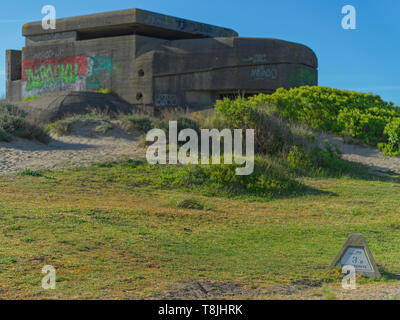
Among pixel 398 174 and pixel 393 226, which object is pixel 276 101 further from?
pixel 393 226

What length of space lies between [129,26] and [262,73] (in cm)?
668

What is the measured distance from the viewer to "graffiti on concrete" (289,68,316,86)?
22.1 metres

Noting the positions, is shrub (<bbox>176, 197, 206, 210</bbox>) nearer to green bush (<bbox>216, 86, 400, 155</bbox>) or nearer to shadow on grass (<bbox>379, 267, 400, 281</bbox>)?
shadow on grass (<bbox>379, 267, 400, 281</bbox>)

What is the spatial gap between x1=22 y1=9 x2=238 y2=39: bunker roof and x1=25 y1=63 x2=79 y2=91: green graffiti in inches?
67.5

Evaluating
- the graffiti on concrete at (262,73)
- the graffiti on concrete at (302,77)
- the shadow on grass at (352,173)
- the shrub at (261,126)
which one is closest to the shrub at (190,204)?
the shadow on grass at (352,173)

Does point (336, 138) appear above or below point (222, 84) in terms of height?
below

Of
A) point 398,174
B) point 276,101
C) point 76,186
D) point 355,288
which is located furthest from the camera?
point 276,101

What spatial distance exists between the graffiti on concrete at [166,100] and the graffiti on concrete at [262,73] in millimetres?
3515

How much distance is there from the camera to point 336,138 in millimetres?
18406

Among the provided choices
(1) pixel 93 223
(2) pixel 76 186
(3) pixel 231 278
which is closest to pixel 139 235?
(1) pixel 93 223

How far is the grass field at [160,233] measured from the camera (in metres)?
5.11

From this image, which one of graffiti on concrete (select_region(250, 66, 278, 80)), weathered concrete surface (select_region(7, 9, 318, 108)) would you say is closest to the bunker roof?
weathered concrete surface (select_region(7, 9, 318, 108))

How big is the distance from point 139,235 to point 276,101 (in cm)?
1193

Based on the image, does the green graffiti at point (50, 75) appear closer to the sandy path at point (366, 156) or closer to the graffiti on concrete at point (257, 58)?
the graffiti on concrete at point (257, 58)
